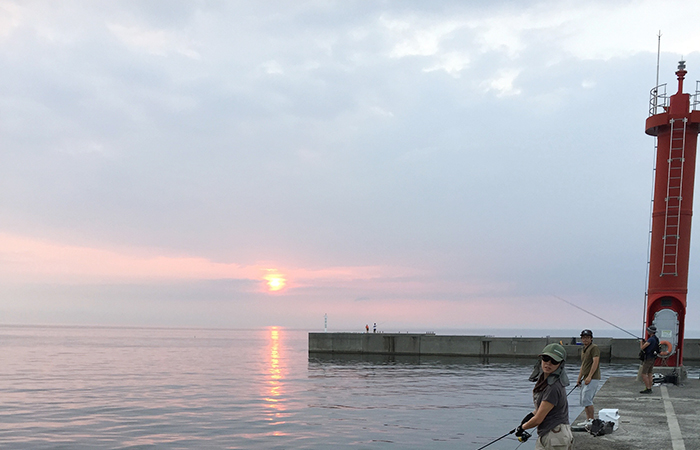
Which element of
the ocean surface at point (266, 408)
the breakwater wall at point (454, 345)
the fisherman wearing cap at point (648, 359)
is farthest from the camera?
the breakwater wall at point (454, 345)

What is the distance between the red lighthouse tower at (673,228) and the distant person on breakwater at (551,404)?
1854cm

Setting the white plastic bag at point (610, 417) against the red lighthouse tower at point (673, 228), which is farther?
the red lighthouse tower at point (673, 228)

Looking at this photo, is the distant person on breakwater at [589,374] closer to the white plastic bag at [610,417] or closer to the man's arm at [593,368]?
the man's arm at [593,368]

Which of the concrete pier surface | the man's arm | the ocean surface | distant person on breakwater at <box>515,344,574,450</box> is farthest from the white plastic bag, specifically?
distant person on breakwater at <box>515,344,574,450</box>

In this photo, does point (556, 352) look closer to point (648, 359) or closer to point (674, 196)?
point (648, 359)

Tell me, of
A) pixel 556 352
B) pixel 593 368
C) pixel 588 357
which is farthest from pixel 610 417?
pixel 556 352

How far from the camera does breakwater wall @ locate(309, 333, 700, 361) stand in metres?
49.8

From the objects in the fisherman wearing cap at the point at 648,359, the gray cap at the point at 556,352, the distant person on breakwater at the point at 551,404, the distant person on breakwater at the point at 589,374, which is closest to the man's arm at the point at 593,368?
the distant person on breakwater at the point at 589,374

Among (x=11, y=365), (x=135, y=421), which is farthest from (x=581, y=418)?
(x=11, y=365)

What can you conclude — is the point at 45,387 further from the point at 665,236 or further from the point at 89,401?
the point at 665,236

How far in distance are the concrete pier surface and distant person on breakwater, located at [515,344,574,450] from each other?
178 inches

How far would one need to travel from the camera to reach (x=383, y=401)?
24.5 m

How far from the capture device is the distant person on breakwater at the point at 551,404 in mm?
6516

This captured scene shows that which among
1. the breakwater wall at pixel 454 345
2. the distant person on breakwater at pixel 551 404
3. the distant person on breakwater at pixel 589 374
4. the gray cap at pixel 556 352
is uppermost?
the gray cap at pixel 556 352
